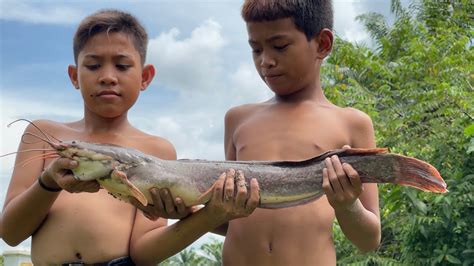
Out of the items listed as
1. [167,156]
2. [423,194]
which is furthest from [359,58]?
[167,156]

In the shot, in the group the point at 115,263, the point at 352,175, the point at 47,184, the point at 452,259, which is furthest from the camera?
the point at 452,259

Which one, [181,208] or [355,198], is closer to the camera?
[355,198]

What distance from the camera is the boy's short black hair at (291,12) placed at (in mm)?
2770

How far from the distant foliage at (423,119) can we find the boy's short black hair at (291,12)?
3479 mm

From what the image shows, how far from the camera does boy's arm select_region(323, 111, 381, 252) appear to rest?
2387mm

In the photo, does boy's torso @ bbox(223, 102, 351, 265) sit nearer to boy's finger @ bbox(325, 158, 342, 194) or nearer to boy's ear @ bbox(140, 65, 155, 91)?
boy's finger @ bbox(325, 158, 342, 194)

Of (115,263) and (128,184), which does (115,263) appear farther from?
(128,184)

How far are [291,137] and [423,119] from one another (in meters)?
8.63

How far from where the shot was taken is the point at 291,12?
2789 mm

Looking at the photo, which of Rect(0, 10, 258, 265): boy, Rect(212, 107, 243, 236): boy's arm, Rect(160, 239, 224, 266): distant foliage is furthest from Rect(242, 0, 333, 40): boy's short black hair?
Rect(160, 239, 224, 266): distant foliage

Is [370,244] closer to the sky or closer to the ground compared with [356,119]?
closer to the ground

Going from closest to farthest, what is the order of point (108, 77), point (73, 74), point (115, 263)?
point (115, 263), point (108, 77), point (73, 74)

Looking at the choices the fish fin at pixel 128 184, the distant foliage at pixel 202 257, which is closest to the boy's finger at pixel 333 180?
the fish fin at pixel 128 184

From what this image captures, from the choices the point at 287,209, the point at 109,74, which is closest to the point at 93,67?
the point at 109,74
